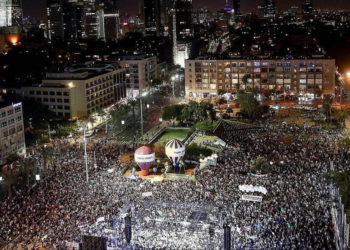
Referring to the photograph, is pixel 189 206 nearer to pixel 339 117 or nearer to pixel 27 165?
pixel 27 165

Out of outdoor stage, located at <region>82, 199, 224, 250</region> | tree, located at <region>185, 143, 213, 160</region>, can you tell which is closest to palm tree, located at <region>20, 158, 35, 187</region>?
outdoor stage, located at <region>82, 199, 224, 250</region>

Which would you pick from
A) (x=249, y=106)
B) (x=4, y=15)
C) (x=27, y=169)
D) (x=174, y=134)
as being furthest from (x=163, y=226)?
(x=4, y=15)

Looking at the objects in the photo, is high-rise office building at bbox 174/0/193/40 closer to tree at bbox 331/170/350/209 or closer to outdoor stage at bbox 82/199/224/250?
tree at bbox 331/170/350/209

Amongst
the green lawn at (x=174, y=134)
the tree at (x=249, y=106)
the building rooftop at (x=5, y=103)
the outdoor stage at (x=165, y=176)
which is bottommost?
the outdoor stage at (x=165, y=176)

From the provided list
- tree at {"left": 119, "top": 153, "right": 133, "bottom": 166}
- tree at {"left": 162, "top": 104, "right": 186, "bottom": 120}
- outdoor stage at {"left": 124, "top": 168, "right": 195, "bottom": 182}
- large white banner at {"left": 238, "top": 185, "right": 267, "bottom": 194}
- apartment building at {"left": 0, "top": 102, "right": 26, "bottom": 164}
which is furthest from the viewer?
tree at {"left": 162, "top": 104, "right": 186, "bottom": 120}

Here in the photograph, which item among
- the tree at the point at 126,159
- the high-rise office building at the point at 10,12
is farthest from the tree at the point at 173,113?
the high-rise office building at the point at 10,12

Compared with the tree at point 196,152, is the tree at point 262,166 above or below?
above

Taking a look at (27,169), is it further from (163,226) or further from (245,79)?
(245,79)

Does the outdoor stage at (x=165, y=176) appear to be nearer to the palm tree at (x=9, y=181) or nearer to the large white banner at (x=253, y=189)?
the large white banner at (x=253, y=189)
